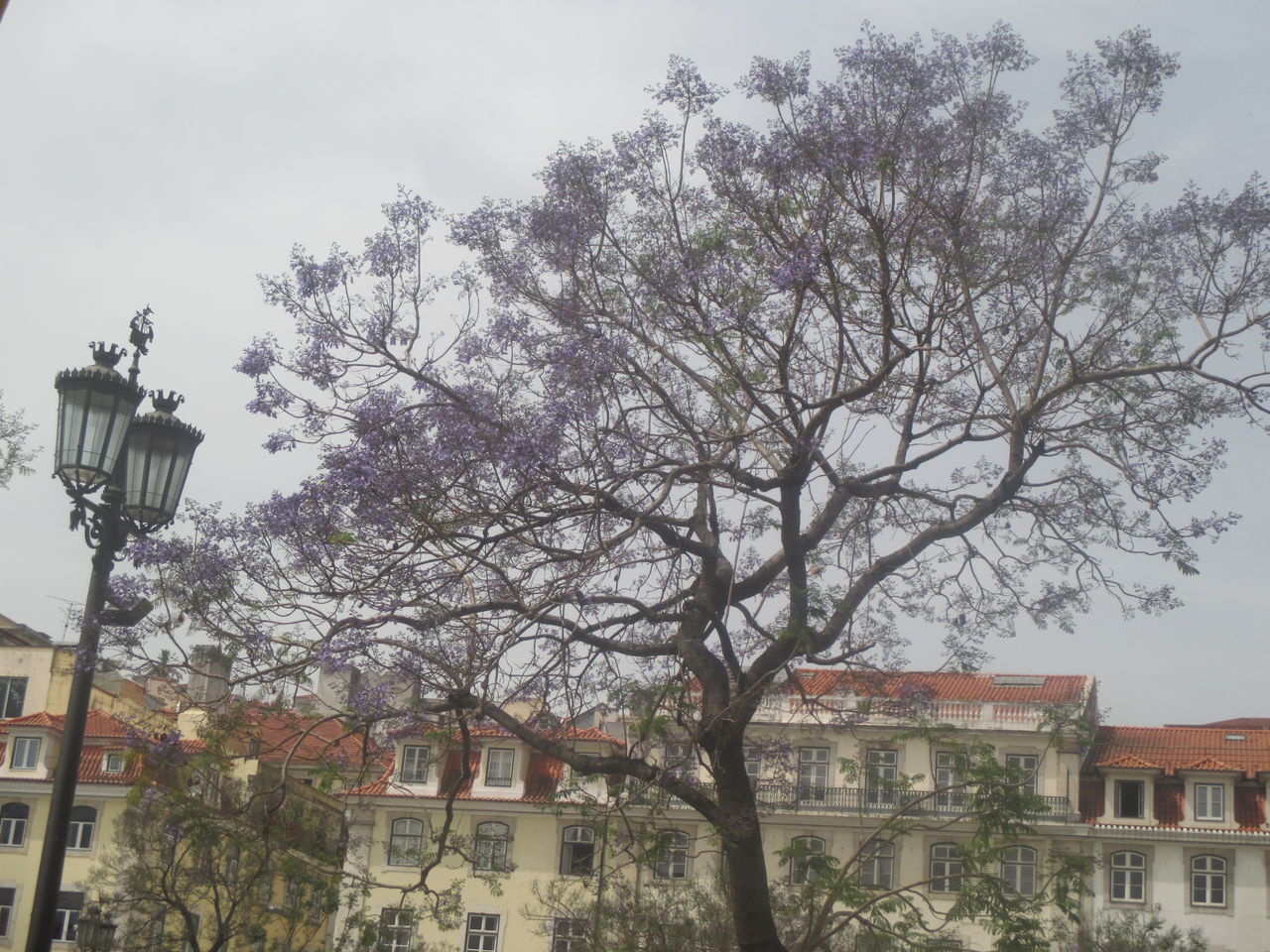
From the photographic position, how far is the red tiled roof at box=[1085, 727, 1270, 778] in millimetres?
35312

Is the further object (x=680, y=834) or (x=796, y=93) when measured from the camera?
(x=680, y=834)

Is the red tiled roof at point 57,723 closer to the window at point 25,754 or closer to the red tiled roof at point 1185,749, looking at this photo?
the window at point 25,754

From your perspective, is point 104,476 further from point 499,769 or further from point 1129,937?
point 499,769

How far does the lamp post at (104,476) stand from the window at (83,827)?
31216 millimetres

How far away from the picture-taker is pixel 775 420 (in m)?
10.5

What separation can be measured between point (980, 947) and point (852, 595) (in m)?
22.6

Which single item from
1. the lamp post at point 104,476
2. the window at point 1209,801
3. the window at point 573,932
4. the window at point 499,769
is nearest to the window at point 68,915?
the window at point 499,769

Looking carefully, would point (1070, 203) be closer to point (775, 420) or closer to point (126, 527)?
point (775, 420)

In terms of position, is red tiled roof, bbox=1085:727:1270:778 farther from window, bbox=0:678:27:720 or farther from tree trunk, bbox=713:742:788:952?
window, bbox=0:678:27:720

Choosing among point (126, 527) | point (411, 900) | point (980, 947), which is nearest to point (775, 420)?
point (126, 527)

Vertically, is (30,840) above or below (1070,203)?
below

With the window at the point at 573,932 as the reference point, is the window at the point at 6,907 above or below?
below

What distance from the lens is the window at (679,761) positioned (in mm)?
10718

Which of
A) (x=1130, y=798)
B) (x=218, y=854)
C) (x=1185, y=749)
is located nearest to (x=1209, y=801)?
(x=1130, y=798)
